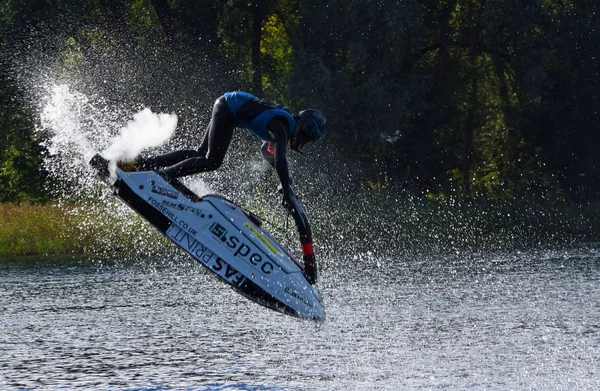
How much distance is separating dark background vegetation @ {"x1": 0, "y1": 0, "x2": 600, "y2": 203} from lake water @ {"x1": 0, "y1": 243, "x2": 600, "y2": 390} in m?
14.3

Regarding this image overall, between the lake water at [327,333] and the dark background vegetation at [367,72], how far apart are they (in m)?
14.3

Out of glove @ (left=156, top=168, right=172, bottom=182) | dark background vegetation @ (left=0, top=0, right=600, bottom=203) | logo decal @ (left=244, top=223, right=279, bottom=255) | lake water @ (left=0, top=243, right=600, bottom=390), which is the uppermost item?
dark background vegetation @ (left=0, top=0, right=600, bottom=203)

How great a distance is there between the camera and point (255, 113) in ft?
36.1

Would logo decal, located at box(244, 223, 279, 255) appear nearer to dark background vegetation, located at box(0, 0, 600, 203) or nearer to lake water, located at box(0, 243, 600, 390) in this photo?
lake water, located at box(0, 243, 600, 390)

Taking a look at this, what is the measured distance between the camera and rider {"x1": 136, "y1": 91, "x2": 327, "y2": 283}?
10.8 meters

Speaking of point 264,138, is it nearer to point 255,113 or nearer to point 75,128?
point 255,113

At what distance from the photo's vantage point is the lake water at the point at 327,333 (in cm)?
952

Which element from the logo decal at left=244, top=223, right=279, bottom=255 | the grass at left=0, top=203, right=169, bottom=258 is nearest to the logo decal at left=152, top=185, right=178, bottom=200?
the logo decal at left=244, top=223, right=279, bottom=255

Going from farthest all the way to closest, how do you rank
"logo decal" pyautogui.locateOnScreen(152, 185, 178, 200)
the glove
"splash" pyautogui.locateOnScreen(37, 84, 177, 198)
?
"splash" pyautogui.locateOnScreen(37, 84, 177, 198) < the glove < "logo decal" pyautogui.locateOnScreen(152, 185, 178, 200)

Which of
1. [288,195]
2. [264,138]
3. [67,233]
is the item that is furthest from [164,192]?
A: [67,233]

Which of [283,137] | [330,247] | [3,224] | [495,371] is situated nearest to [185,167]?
[283,137]

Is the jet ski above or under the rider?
under

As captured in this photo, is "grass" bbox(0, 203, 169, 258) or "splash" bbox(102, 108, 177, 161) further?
"grass" bbox(0, 203, 169, 258)

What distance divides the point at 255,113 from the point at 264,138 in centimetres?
26
